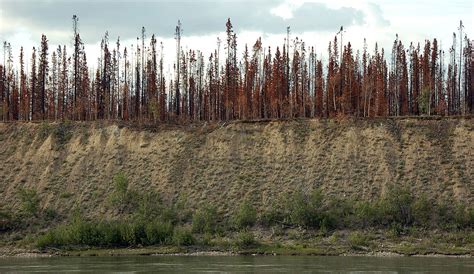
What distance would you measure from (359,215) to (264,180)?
11224 mm

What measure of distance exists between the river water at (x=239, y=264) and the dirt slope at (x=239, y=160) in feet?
44.8

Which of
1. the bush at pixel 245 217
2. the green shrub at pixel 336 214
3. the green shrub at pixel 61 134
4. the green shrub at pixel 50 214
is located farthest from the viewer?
the green shrub at pixel 61 134

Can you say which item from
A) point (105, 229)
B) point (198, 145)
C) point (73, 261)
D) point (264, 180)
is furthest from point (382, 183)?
point (73, 261)

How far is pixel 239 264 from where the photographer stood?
1907 inches

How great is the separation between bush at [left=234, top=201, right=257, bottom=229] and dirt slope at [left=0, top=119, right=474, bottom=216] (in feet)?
9.17

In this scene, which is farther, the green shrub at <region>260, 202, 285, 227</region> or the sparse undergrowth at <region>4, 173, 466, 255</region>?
the green shrub at <region>260, 202, 285, 227</region>

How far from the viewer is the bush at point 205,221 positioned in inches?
2475

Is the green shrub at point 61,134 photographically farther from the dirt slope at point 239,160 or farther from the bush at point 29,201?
the bush at point 29,201

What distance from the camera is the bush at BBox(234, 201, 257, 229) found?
63094 millimetres

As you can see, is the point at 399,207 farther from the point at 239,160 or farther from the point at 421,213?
the point at 239,160

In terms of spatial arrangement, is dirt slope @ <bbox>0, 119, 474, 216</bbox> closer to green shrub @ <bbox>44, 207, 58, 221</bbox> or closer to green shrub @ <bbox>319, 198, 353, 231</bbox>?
green shrub @ <bbox>44, 207, 58, 221</bbox>

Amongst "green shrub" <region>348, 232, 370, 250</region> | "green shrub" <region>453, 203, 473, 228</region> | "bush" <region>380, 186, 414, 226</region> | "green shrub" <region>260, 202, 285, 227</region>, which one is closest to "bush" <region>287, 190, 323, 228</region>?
"green shrub" <region>260, 202, 285, 227</region>

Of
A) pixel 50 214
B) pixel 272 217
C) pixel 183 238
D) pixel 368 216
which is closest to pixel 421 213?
pixel 368 216

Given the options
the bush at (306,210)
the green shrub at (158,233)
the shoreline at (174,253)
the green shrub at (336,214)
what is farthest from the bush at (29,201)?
the green shrub at (336,214)
